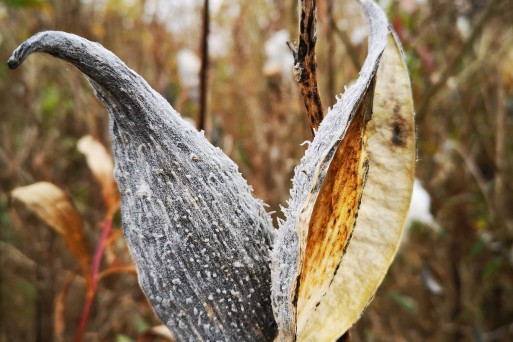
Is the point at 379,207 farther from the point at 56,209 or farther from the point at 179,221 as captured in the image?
the point at 56,209

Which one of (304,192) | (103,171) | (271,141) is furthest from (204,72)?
(271,141)

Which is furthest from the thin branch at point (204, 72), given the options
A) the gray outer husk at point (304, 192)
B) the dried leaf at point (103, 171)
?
the gray outer husk at point (304, 192)

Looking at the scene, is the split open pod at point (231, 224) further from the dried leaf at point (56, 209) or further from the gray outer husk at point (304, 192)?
the dried leaf at point (56, 209)

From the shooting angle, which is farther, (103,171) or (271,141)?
(271,141)

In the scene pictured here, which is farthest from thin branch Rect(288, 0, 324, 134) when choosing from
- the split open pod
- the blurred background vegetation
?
the blurred background vegetation

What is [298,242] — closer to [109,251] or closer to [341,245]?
[341,245]

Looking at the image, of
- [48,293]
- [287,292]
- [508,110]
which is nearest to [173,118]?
[287,292]
